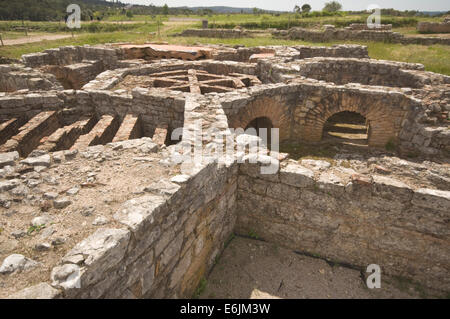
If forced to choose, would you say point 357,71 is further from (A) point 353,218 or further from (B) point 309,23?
(B) point 309,23

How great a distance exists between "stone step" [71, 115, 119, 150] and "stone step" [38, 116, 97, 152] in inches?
16.7

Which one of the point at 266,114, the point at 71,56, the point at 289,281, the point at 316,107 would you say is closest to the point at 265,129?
the point at 266,114

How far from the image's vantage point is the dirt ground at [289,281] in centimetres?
401

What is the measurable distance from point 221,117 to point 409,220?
11.7ft

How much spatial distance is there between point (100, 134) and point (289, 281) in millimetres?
4982

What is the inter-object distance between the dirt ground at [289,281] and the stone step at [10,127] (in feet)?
18.8

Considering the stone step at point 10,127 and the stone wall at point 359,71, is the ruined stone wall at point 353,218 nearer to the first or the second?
the stone step at point 10,127

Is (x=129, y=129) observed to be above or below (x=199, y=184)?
above

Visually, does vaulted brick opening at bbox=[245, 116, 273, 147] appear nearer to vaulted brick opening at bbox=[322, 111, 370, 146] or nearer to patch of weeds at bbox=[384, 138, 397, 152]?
vaulted brick opening at bbox=[322, 111, 370, 146]

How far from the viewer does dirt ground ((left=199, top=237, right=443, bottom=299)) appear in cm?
401

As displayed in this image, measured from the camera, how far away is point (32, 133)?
599 centimetres

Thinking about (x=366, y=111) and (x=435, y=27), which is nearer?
(x=366, y=111)

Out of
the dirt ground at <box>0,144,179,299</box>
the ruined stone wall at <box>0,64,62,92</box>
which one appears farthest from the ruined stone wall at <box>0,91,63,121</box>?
the dirt ground at <box>0,144,179,299</box>

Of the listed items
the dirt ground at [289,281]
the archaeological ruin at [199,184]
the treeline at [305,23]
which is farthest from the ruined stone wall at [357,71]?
the treeline at [305,23]
